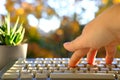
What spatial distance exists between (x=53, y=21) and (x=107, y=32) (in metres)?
0.82

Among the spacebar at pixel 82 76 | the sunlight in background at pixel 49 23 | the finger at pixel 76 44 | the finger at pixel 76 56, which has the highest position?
the sunlight in background at pixel 49 23

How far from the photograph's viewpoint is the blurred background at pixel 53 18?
146 cm

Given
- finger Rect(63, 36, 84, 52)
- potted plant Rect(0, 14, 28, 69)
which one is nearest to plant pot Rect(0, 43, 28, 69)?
potted plant Rect(0, 14, 28, 69)

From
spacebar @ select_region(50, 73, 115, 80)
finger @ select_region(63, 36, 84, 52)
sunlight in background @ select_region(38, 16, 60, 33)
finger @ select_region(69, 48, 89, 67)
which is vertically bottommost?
spacebar @ select_region(50, 73, 115, 80)

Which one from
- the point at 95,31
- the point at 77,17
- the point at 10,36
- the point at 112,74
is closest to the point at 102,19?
the point at 95,31

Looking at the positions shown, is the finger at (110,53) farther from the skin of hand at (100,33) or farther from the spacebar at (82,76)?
the spacebar at (82,76)

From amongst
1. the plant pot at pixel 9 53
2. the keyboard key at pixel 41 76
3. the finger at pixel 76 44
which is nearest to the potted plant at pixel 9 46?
the plant pot at pixel 9 53

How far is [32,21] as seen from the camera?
1.46 metres

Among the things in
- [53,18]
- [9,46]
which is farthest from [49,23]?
[9,46]

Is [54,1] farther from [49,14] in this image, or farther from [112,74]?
[112,74]

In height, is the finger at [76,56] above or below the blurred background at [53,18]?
below

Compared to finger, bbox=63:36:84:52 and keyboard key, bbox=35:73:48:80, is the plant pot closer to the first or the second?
finger, bbox=63:36:84:52

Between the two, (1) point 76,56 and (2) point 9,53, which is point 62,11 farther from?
(1) point 76,56

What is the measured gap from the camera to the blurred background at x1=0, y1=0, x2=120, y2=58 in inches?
57.4
